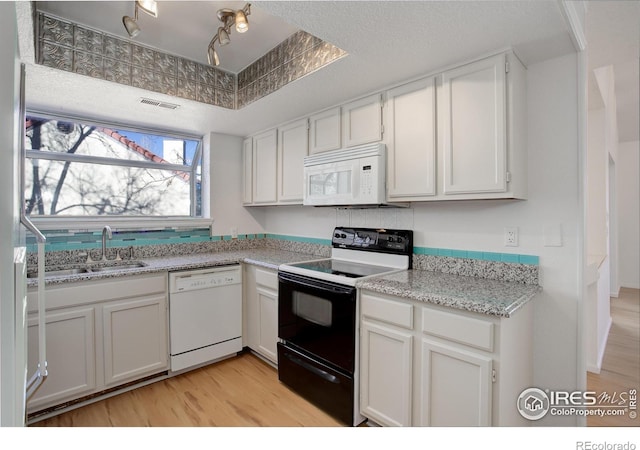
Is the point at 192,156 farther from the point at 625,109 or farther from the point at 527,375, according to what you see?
the point at 625,109

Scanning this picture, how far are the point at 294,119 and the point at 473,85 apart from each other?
159 centimetres

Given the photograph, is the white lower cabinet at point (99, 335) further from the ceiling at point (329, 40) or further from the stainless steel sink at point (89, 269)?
the ceiling at point (329, 40)

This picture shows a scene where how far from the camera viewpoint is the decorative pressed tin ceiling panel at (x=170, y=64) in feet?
6.46

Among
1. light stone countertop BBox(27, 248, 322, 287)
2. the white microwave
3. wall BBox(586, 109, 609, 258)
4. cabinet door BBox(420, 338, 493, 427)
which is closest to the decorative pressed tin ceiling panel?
the white microwave

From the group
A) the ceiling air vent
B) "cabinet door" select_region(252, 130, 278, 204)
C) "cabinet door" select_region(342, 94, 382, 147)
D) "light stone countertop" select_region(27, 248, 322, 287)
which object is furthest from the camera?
"cabinet door" select_region(252, 130, 278, 204)

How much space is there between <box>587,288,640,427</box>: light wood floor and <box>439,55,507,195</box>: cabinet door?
165 centimetres

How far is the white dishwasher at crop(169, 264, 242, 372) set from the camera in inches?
102

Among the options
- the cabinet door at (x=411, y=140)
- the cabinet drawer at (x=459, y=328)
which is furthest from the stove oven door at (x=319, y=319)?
the cabinet door at (x=411, y=140)

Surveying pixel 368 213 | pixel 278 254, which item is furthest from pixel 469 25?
pixel 278 254

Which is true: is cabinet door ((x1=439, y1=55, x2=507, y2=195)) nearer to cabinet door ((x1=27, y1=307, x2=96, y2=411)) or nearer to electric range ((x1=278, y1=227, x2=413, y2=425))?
electric range ((x1=278, y1=227, x2=413, y2=425))

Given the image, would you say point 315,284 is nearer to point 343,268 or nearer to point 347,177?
point 343,268

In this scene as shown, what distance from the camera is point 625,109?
4418 mm

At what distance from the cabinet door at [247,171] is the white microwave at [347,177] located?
102cm

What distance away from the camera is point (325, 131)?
266 centimetres
